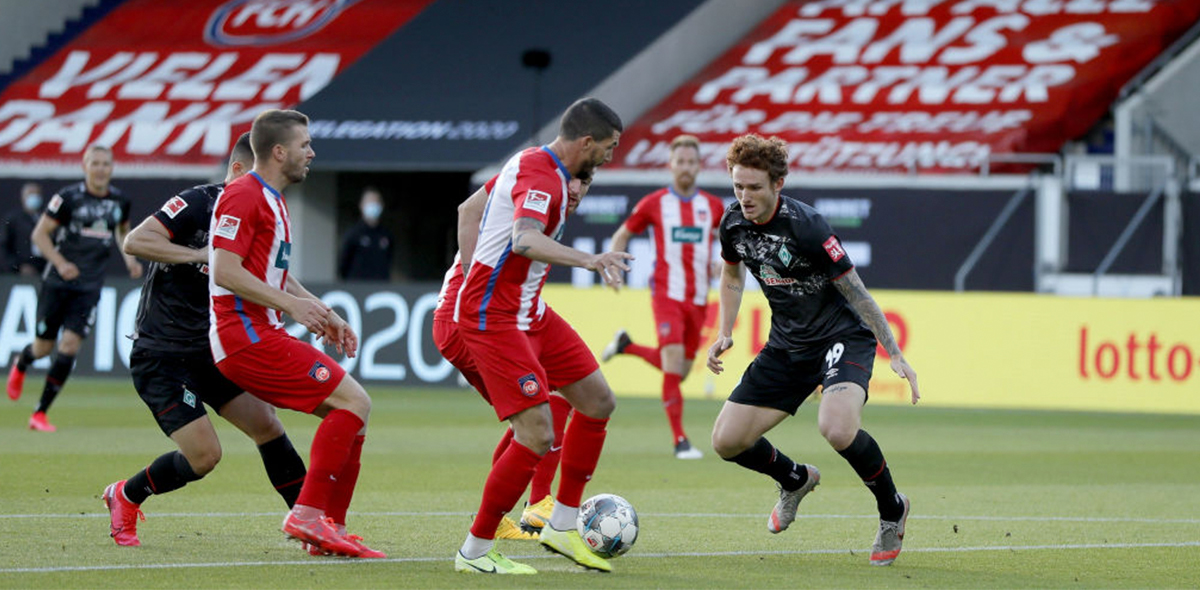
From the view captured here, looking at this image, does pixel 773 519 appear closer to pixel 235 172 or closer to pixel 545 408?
pixel 545 408

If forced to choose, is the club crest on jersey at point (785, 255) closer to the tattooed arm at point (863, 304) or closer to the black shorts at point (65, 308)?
the tattooed arm at point (863, 304)

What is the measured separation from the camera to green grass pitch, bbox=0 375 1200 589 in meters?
7.48

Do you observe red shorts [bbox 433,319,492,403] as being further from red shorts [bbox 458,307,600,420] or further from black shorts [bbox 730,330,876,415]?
black shorts [bbox 730,330,876,415]

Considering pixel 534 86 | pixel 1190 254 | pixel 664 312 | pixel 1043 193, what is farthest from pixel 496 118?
pixel 664 312

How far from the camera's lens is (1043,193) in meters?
22.2

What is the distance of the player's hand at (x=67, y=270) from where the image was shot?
47.1 feet

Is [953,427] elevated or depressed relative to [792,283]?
depressed

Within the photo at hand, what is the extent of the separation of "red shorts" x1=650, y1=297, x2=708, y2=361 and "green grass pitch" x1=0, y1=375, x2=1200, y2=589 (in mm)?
901

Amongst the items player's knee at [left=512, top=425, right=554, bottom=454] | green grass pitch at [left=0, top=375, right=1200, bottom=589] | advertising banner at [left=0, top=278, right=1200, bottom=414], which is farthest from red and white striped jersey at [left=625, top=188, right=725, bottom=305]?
player's knee at [left=512, top=425, right=554, bottom=454]

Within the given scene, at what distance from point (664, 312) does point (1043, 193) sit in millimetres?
9998

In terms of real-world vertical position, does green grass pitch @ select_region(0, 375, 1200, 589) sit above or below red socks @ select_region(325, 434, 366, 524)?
below

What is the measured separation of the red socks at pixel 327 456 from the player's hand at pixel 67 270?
7.48 m

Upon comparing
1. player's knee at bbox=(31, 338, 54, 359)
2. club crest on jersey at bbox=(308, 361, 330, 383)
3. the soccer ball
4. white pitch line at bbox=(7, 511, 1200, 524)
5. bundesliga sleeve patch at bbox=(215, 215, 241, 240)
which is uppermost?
bundesliga sleeve patch at bbox=(215, 215, 241, 240)

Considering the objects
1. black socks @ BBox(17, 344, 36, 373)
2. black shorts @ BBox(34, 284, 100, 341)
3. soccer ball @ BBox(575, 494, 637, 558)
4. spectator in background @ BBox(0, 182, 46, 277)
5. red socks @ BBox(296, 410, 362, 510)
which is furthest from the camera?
spectator in background @ BBox(0, 182, 46, 277)
